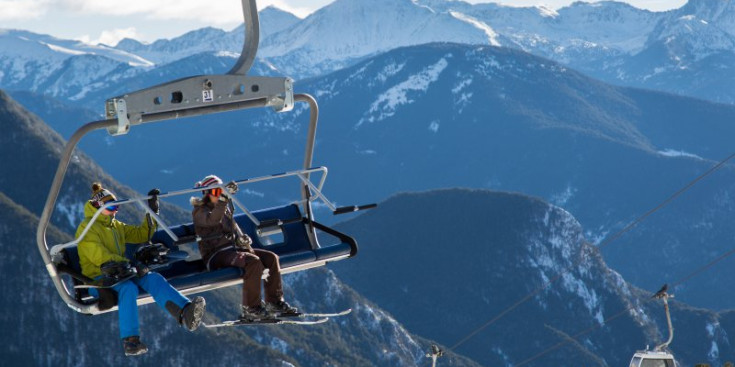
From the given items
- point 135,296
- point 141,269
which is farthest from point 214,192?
point 135,296

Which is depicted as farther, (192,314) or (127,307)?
(127,307)

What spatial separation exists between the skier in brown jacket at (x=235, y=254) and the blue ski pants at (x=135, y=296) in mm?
1333

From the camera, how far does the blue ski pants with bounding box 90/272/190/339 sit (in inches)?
673

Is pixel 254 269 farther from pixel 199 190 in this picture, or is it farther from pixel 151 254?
pixel 199 190

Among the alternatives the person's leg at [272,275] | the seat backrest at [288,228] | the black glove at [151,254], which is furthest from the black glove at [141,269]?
the seat backrest at [288,228]

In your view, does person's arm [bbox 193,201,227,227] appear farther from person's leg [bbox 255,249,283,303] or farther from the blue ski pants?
the blue ski pants

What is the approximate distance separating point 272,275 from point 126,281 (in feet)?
7.93

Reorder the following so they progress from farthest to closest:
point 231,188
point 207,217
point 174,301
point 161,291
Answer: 1. point 207,217
2. point 231,188
3. point 161,291
4. point 174,301

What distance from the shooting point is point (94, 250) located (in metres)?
17.7

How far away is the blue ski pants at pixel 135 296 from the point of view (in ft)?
56.1

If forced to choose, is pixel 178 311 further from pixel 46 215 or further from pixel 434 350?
pixel 434 350

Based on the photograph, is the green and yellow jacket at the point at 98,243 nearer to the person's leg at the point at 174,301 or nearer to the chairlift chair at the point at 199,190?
the chairlift chair at the point at 199,190

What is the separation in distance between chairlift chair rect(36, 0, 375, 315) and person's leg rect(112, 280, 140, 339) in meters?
0.19

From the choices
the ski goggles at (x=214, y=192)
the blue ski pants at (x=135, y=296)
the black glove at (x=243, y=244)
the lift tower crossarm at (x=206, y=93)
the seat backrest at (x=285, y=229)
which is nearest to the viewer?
the lift tower crossarm at (x=206, y=93)
